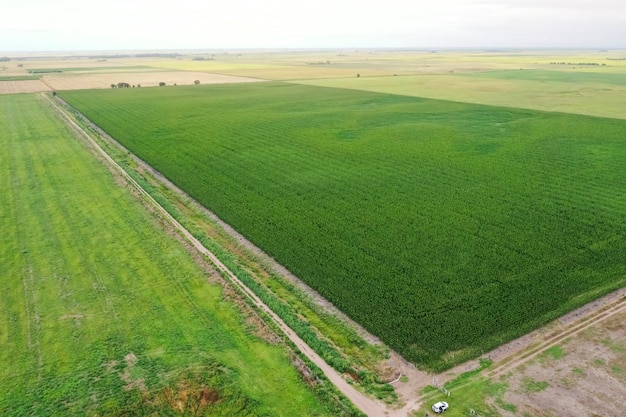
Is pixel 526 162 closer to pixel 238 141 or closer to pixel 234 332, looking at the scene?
pixel 238 141

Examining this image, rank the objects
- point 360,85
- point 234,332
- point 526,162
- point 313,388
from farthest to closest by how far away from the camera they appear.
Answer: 1. point 360,85
2. point 526,162
3. point 234,332
4. point 313,388

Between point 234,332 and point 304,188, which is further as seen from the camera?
point 304,188

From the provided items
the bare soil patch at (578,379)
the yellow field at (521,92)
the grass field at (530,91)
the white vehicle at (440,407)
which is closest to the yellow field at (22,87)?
the yellow field at (521,92)

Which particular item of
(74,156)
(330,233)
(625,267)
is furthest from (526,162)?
(74,156)

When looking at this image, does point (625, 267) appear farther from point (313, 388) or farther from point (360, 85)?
point (360, 85)

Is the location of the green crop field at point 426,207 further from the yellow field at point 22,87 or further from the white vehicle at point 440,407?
the yellow field at point 22,87

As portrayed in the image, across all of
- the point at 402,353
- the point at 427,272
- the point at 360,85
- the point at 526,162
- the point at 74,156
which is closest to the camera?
the point at 402,353

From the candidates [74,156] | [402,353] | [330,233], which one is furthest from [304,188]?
[74,156]
